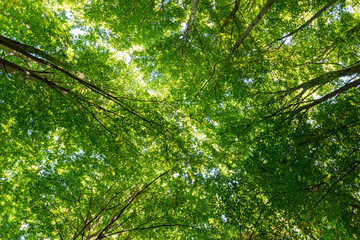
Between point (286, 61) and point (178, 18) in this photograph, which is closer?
→ point (286, 61)

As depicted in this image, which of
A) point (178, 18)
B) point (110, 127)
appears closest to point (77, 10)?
point (178, 18)

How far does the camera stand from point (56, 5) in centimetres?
894

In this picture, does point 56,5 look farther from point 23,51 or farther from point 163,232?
point 163,232

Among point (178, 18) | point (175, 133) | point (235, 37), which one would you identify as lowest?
point (175, 133)

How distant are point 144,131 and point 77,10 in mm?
7341

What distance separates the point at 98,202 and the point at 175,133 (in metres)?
3.19

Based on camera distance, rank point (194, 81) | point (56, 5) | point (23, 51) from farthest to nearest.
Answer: point (56, 5)
point (194, 81)
point (23, 51)

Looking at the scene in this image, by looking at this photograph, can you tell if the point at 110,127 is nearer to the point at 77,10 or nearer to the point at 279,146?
the point at 279,146

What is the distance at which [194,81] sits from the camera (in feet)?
26.1

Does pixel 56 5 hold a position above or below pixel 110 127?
above

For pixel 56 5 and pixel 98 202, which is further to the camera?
pixel 56 5

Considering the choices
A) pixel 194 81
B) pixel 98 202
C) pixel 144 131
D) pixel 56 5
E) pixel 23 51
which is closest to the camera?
pixel 23 51

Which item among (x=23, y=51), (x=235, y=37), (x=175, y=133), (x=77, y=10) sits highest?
(x=77, y=10)

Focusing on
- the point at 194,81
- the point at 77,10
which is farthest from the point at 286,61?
the point at 77,10
